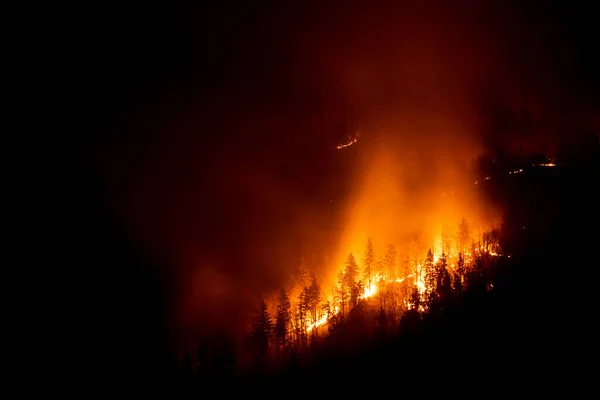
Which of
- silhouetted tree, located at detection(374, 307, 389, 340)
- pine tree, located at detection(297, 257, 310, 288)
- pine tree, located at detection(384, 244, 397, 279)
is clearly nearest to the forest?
silhouetted tree, located at detection(374, 307, 389, 340)

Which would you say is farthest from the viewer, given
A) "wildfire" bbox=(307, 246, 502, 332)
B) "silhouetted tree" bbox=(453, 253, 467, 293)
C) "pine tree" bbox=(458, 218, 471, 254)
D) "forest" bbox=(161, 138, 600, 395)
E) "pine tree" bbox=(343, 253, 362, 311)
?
"pine tree" bbox=(458, 218, 471, 254)

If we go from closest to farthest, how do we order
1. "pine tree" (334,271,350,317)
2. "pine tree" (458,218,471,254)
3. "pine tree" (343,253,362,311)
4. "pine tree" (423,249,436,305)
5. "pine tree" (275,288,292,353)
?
1. "pine tree" (423,249,436,305)
2. "pine tree" (275,288,292,353)
3. "pine tree" (334,271,350,317)
4. "pine tree" (343,253,362,311)
5. "pine tree" (458,218,471,254)

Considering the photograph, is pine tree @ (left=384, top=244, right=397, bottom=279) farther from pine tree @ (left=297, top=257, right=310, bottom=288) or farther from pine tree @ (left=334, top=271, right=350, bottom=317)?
pine tree @ (left=297, top=257, right=310, bottom=288)

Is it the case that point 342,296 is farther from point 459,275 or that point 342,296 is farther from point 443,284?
point 459,275

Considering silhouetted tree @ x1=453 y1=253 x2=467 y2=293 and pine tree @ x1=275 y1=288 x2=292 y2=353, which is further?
pine tree @ x1=275 y1=288 x2=292 y2=353

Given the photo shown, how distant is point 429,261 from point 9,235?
153892 mm

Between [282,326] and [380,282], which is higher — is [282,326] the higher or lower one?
the lower one

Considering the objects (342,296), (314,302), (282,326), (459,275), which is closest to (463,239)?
(459,275)

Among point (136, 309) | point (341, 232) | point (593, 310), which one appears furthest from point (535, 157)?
point (136, 309)

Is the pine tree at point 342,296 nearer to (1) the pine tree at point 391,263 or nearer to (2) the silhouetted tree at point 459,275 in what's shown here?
(1) the pine tree at point 391,263

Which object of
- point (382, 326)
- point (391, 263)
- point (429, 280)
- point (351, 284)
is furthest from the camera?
point (391, 263)

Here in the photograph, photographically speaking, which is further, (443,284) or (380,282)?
(380,282)

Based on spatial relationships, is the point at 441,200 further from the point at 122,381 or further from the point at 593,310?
the point at 122,381

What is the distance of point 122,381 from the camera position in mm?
68625
